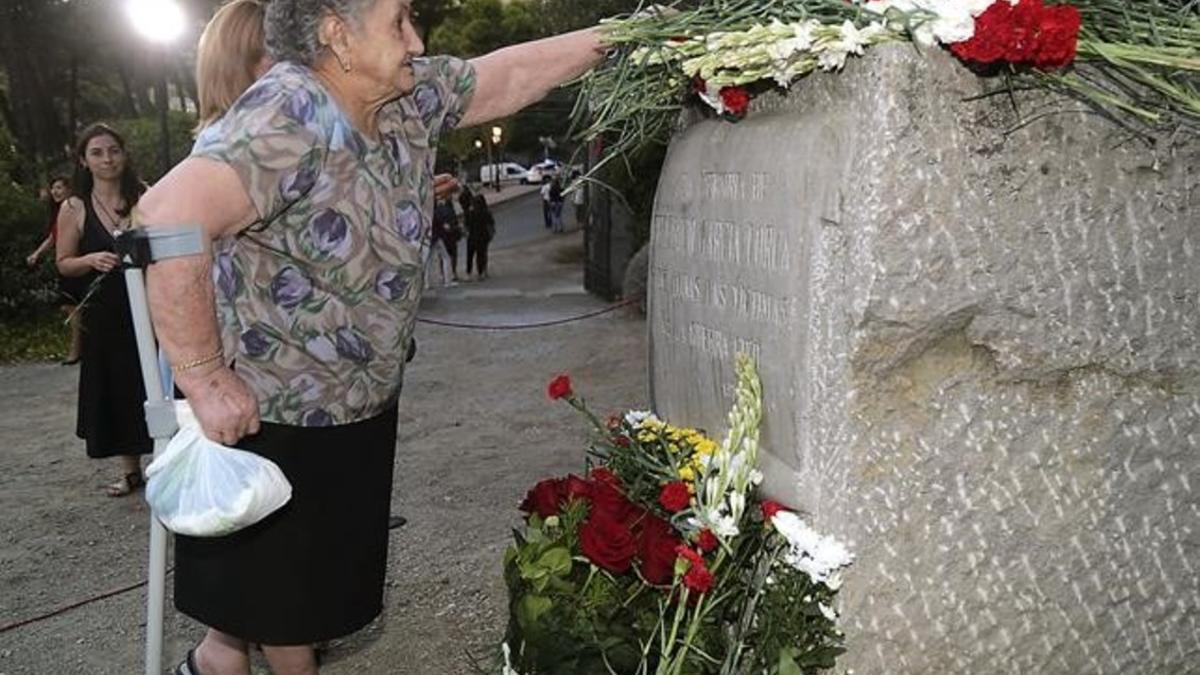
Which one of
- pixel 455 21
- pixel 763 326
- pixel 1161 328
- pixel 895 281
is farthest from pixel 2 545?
pixel 455 21

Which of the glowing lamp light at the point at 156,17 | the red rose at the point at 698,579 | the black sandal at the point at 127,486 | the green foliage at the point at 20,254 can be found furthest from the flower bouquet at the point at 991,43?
the green foliage at the point at 20,254

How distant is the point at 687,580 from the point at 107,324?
3894mm

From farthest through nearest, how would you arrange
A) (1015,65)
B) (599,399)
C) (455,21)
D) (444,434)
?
1. (455,21)
2. (599,399)
3. (444,434)
4. (1015,65)

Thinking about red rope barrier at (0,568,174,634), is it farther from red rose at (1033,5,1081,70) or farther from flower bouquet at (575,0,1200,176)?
red rose at (1033,5,1081,70)

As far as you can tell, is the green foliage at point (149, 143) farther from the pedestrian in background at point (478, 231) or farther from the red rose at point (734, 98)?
the red rose at point (734, 98)

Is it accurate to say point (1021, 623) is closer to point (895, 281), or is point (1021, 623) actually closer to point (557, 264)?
point (895, 281)

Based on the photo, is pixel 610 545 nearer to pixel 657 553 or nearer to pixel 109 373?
pixel 657 553

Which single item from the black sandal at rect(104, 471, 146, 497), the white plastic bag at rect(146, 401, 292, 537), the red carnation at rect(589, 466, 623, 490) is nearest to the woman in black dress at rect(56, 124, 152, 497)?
the black sandal at rect(104, 471, 146, 497)

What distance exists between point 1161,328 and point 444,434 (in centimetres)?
487

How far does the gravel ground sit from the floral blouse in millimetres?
1280

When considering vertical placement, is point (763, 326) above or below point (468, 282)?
above

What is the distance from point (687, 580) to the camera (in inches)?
94.1

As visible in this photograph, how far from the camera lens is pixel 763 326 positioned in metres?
2.58

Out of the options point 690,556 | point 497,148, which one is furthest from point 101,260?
point 497,148
